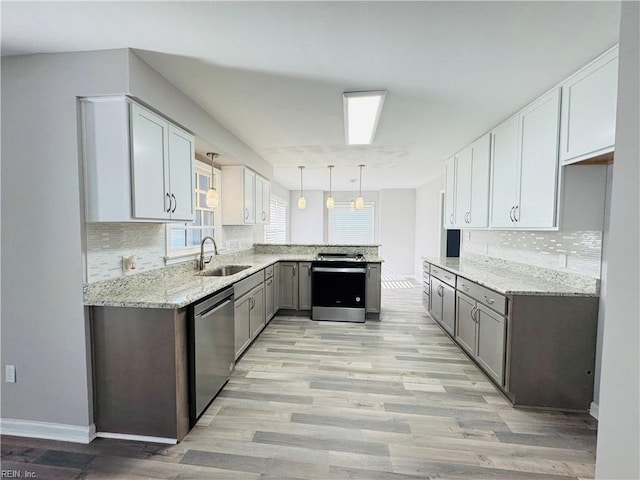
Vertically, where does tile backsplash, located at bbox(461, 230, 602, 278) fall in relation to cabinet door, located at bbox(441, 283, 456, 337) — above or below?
above

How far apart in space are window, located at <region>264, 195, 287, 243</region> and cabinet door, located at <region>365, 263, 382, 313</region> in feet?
11.5

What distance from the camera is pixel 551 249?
8.93 feet

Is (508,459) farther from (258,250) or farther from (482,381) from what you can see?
(258,250)

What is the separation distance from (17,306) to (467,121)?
412 cm

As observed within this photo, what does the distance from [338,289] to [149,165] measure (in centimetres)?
300

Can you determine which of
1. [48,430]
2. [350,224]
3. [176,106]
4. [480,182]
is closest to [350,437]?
[48,430]

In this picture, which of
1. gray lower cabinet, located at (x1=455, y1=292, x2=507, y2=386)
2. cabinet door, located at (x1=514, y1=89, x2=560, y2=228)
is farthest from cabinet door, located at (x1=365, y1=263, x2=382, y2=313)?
cabinet door, located at (x1=514, y1=89, x2=560, y2=228)

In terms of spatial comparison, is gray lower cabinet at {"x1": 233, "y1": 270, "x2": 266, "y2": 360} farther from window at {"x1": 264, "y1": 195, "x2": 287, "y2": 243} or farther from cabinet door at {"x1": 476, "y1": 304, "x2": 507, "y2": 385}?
window at {"x1": 264, "y1": 195, "x2": 287, "y2": 243}

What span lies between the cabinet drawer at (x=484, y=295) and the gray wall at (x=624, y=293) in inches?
68.8

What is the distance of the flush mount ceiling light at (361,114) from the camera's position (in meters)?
2.43

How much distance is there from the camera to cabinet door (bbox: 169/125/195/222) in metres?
2.35

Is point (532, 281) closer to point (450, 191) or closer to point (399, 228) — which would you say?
point (450, 191)

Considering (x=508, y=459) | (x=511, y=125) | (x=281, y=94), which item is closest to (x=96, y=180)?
(x=281, y=94)

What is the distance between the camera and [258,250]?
5176mm
